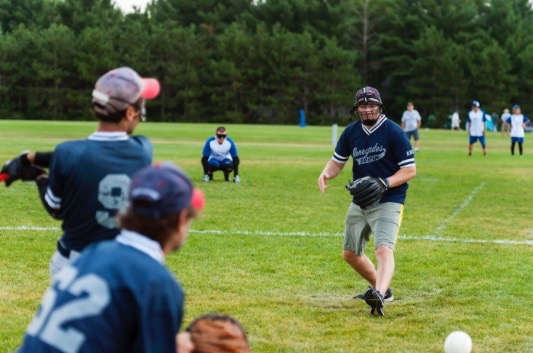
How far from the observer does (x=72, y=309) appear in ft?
10.9

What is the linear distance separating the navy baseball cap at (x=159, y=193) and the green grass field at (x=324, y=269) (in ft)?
12.3

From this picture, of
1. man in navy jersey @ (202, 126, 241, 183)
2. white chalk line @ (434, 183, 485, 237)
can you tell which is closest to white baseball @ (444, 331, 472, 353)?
white chalk line @ (434, 183, 485, 237)

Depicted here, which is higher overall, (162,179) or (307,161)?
(162,179)

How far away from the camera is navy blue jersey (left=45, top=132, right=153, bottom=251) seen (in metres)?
4.86

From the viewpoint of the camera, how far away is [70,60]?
8762cm

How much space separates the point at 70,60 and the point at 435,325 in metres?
82.8

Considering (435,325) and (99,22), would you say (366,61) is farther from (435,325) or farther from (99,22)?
(435,325)

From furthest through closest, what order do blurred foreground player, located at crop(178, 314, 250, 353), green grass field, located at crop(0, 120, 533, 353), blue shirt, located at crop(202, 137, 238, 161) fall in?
1. blue shirt, located at crop(202, 137, 238, 161)
2. green grass field, located at crop(0, 120, 533, 353)
3. blurred foreground player, located at crop(178, 314, 250, 353)

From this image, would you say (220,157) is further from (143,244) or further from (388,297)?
(143,244)

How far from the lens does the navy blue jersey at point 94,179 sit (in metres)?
4.86

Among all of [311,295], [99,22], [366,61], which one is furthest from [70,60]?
[311,295]

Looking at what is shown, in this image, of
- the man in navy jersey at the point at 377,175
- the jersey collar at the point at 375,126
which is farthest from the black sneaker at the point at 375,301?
the jersey collar at the point at 375,126

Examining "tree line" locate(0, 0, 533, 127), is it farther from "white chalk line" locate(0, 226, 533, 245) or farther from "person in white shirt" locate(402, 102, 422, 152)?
"white chalk line" locate(0, 226, 533, 245)

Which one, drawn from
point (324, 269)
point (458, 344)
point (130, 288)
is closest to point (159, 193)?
point (130, 288)
